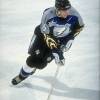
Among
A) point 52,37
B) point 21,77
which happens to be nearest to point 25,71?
point 21,77

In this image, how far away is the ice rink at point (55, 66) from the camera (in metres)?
1.54

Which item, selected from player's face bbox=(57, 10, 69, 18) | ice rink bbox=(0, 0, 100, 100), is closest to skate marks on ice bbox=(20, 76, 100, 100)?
ice rink bbox=(0, 0, 100, 100)

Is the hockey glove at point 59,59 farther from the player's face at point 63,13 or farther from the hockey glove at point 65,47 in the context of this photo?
the player's face at point 63,13

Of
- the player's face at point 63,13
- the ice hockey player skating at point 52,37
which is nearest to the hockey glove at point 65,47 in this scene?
the ice hockey player skating at point 52,37

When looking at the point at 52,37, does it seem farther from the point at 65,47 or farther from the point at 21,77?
the point at 21,77

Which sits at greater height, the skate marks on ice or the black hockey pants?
the black hockey pants

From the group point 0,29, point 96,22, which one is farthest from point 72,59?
point 0,29

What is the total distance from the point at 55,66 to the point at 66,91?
0.30 feet

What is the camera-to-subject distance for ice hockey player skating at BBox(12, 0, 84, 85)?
1489mm

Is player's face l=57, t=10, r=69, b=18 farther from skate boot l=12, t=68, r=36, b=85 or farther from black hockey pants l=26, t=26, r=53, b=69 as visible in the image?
skate boot l=12, t=68, r=36, b=85

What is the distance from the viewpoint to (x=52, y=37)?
1508mm

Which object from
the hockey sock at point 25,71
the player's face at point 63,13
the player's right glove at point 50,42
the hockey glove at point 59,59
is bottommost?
the hockey sock at point 25,71

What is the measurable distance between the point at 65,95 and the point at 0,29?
0.31 metres

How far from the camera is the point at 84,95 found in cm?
154
